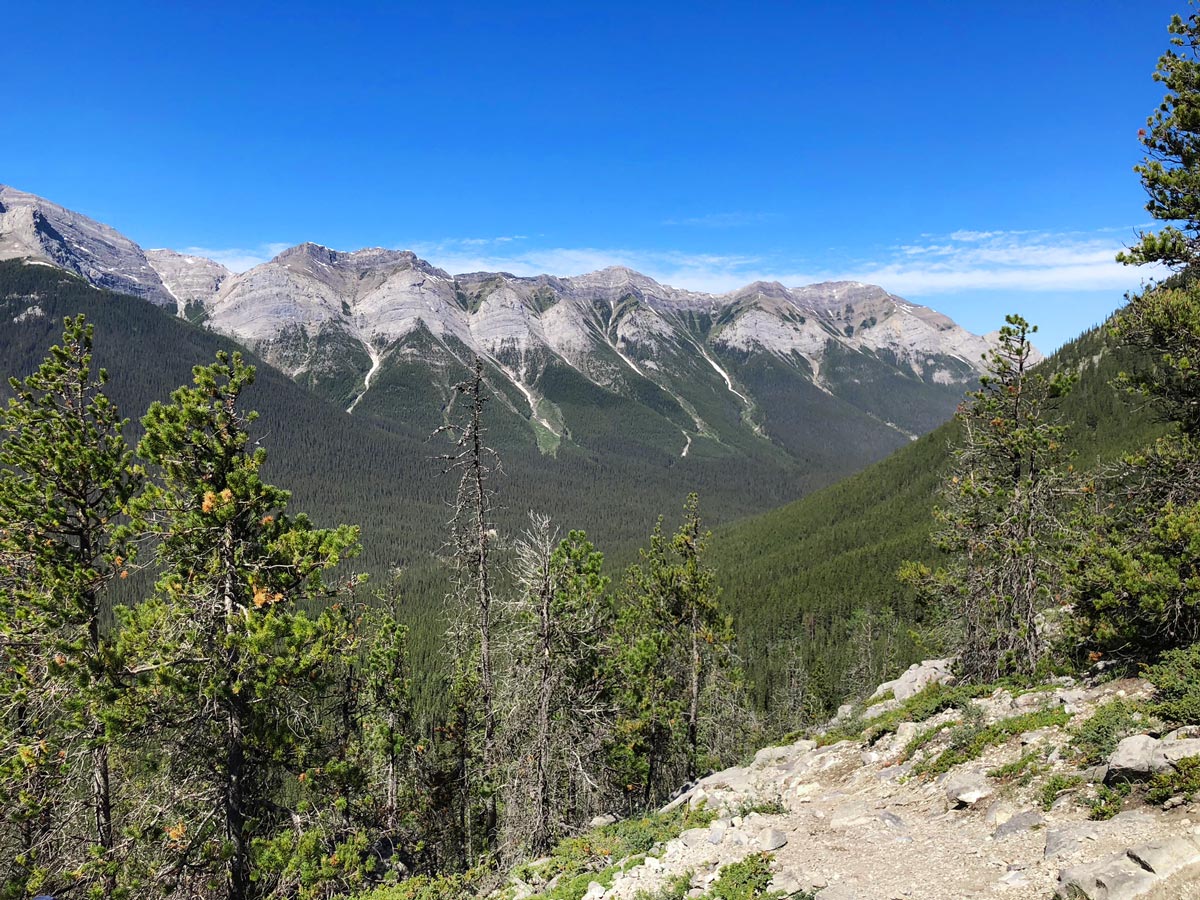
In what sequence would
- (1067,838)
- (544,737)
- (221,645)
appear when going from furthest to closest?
(544,737) → (221,645) → (1067,838)

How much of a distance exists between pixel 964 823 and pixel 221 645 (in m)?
12.4

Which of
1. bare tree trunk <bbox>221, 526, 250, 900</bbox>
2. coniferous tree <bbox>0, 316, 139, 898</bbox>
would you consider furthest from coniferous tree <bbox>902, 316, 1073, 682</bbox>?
coniferous tree <bbox>0, 316, 139, 898</bbox>

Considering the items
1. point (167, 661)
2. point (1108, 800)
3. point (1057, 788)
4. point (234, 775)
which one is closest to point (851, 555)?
point (1057, 788)

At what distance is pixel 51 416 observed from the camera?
39.3ft

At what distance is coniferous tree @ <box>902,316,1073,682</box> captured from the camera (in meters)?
16.5

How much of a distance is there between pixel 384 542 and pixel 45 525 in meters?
144

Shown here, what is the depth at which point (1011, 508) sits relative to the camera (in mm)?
17078

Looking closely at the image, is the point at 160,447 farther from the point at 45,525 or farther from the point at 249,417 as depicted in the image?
the point at 45,525

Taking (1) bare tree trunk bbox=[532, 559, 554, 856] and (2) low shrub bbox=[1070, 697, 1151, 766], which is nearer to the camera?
(2) low shrub bbox=[1070, 697, 1151, 766]

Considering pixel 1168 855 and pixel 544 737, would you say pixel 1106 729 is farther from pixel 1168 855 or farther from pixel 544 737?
pixel 544 737

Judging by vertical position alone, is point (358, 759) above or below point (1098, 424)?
below

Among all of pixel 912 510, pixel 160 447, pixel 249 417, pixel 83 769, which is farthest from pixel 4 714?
pixel 912 510

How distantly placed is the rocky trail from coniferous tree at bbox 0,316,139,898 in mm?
9074

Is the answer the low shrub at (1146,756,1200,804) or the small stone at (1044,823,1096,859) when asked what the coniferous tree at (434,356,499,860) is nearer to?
the small stone at (1044,823,1096,859)
